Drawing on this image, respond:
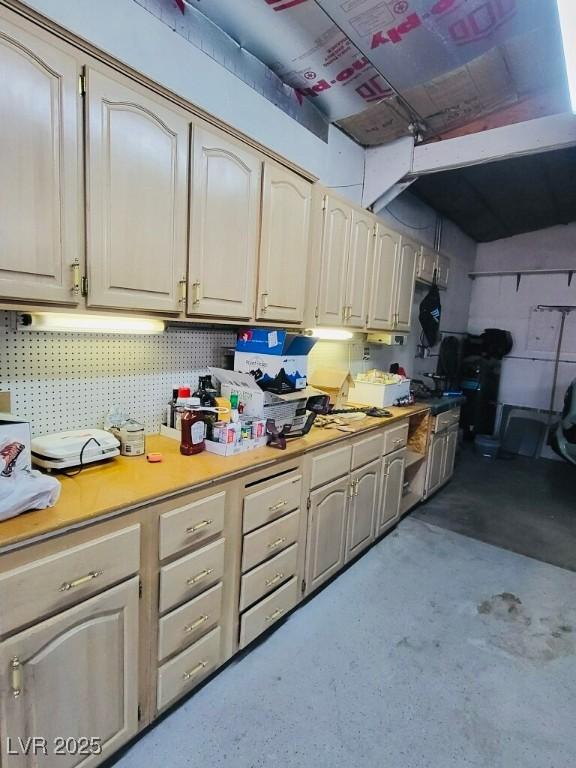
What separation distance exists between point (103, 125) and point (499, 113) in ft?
9.02

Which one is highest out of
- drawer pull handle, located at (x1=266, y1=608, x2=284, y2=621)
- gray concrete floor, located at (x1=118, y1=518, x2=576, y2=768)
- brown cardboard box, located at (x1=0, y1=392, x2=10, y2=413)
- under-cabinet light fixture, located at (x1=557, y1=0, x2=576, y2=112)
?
under-cabinet light fixture, located at (x1=557, y1=0, x2=576, y2=112)

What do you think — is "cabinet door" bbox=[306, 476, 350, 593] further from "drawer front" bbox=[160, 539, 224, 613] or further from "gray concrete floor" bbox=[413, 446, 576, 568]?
"gray concrete floor" bbox=[413, 446, 576, 568]

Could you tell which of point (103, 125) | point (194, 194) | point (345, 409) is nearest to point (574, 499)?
point (345, 409)

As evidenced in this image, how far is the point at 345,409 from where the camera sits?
9.19ft

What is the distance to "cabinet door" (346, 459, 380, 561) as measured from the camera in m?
2.41

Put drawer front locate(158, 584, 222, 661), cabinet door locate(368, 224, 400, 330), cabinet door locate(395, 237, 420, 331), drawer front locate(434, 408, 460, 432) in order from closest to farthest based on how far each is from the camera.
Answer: drawer front locate(158, 584, 222, 661), cabinet door locate(368, 224, 400, 330), cabinet door locate(395, 237, 420, 331), drawer front locate(434, 408, 460, 432)

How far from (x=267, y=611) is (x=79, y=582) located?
3.28 ft

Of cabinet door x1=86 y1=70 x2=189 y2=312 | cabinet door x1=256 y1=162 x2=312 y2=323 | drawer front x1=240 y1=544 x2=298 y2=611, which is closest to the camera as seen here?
cabinet door x1=86 y1=70 x2=189 y2=312

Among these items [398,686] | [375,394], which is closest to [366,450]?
[375,394]

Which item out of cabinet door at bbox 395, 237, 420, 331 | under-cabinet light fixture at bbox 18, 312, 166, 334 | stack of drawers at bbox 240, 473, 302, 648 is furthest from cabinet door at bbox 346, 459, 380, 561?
under-cabinet light fixture at bbox 18, 312, 166, 334

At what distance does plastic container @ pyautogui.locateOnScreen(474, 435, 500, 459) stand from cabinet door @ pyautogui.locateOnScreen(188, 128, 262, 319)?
434 centimetres

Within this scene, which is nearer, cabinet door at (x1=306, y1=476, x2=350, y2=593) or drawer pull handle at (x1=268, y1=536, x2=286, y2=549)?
drawer pull handle at (x1=268, y1=536, x2=286, y2=549)

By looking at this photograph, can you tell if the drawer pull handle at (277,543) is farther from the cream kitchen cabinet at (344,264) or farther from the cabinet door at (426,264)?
the cabinet door at (426,264)

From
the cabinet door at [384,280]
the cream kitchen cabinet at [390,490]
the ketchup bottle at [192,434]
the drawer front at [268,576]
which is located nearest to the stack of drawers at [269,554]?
the drawer front at [268,576]
